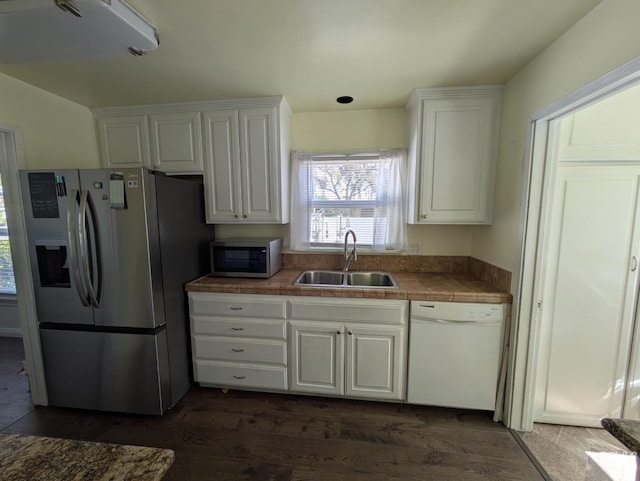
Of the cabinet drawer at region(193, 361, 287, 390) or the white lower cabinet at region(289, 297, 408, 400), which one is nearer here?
the white lower cabinet at region(289, 297, 408, 400)

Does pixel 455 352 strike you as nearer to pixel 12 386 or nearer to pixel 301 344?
pixel 301 344

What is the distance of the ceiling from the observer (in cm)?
Result: 121

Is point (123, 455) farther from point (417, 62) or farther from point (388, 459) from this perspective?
point (417, 62)

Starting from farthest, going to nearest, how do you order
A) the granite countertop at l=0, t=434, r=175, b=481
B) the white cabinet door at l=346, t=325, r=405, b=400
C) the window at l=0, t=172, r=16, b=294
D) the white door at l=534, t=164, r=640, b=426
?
the window at l=0, t=172, r=16, b=294 → the white cabinet door at l=346, t=325, r=405, b=400 → the white door at l=534, t=164, r=640, b=426 → the granite countertop at l=0, t=434, r=175, b=481

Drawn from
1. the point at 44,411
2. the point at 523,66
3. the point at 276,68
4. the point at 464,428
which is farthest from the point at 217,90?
the point at 464,428

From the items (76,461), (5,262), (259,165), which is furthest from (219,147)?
(5,262)

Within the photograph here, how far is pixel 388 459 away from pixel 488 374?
89cm

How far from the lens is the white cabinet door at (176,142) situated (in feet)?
7.20

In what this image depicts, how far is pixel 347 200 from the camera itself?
2.43m

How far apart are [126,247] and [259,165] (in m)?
1.13

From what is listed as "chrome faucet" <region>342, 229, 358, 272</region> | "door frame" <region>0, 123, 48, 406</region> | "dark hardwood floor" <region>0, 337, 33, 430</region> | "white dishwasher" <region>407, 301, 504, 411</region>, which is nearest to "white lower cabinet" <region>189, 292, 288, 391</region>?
"chrome faucet" <region>342, 229, 358, 272</region>

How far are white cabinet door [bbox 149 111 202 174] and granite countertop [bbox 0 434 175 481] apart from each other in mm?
1966

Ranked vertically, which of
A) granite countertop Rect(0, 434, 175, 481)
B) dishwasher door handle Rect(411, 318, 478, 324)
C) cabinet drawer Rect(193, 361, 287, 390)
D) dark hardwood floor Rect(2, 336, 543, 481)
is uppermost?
granite countertop Rect(0, 434, 175, 481)

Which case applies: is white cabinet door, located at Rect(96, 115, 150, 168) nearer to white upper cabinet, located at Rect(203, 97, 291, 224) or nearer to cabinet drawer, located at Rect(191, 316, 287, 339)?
white upper cabinet, located at Rect(203, 97, 291, 224)
